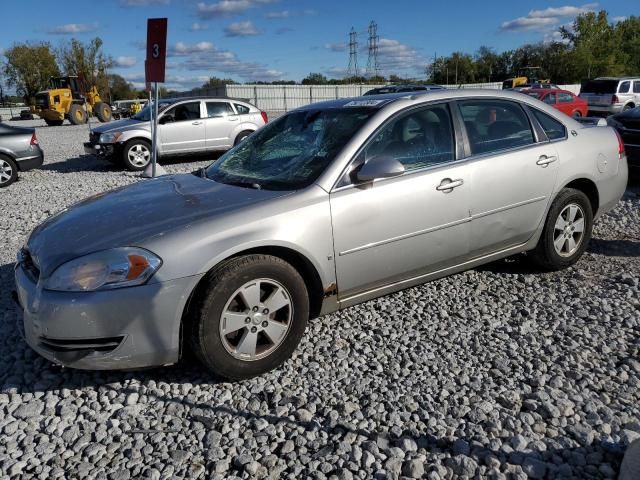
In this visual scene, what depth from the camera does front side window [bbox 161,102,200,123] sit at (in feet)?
40.3

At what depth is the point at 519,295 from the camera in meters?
4.25

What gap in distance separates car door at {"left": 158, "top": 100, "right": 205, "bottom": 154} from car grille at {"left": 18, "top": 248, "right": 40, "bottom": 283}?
9.12 m

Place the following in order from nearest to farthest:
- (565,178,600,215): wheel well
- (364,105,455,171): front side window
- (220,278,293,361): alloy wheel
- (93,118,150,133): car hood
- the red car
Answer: (220,278,293,361): alloy wheel
(364,105,455,171): front side window
(565,178,600,215): wheel well
(93,118,150,133): car hood
the red car

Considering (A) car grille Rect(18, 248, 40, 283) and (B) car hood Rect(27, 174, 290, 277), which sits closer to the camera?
(B) car hood Rect(27, 174, 290, 277)

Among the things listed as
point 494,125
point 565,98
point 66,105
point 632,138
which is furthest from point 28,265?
point 66,105

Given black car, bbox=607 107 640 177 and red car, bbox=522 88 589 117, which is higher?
red car, bbox=522 88 589 117

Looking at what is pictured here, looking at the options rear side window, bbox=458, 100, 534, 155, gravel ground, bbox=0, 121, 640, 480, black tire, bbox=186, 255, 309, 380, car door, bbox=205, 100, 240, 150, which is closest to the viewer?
gravel ground, bbox=0, 121, 640, 480

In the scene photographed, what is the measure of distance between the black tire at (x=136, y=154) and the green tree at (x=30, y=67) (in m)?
60.2

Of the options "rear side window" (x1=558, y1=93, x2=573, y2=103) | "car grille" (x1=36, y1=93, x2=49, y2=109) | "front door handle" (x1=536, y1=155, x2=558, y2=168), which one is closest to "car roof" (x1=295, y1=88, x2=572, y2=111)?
"front door handle" (x1=536, y1=155, x2=558, y2=168)

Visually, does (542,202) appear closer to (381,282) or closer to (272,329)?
(381,282)

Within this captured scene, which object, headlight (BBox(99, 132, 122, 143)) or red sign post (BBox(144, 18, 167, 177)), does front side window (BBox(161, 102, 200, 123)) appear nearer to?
headlight (BBox(99, 132, 122, 143))

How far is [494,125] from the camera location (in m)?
4.18

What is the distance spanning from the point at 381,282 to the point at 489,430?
125cm

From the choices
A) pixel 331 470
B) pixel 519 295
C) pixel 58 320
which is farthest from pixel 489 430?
pixel 58 320
